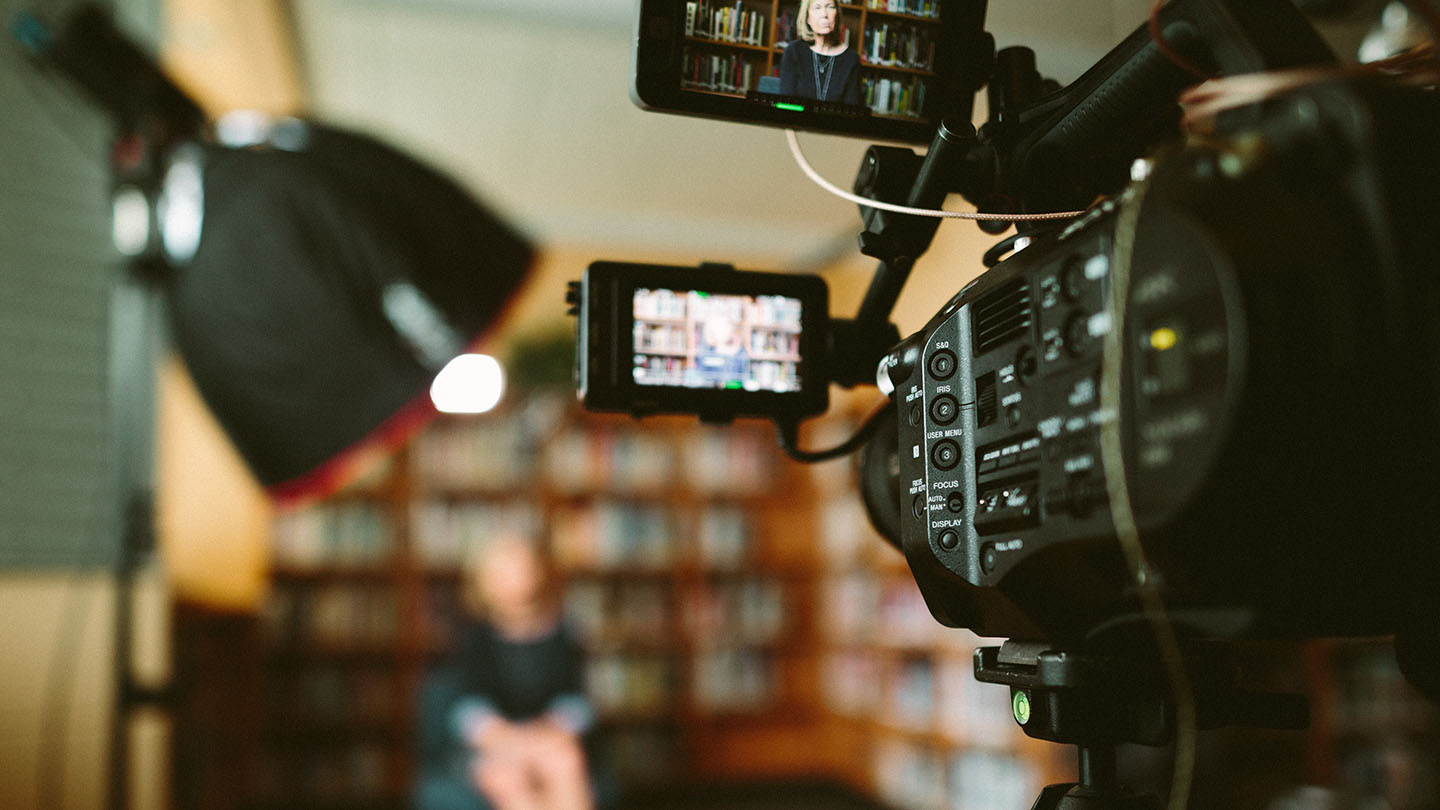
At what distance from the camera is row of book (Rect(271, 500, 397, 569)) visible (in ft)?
13.1

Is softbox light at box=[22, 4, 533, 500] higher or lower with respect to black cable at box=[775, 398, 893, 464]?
higher

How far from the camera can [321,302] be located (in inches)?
48.8

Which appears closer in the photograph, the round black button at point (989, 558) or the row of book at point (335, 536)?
the round black button at point (989, 558)

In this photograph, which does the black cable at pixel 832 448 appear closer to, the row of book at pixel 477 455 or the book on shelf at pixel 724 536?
the row of book at pixel 477 455

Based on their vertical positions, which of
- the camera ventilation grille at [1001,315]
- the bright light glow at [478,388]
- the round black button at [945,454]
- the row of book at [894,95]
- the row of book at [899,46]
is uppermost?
the bright light glow at [478,388]

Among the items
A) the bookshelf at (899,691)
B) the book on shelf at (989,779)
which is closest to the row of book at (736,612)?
the bookshelf at (899,691)

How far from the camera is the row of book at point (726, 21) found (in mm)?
540

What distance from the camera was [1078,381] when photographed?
1.28 ft

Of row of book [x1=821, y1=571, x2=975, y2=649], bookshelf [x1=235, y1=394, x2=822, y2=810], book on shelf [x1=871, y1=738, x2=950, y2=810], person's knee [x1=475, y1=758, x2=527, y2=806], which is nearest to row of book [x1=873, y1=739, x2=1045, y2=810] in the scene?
book on shelf [x1=871, y1=738, x2=950, y2=810]

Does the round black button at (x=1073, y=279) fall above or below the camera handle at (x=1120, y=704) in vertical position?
above

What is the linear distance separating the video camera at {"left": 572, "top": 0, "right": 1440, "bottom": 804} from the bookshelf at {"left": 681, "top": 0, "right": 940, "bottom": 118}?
0.03 m

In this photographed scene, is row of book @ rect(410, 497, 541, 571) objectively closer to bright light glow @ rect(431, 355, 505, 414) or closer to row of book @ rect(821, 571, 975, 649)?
bright light glow @ rect(431, 355, 505, 414)

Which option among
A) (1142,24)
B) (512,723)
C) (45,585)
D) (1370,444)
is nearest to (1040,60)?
(1142,24)

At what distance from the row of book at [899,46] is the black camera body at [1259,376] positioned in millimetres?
195
